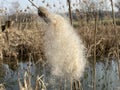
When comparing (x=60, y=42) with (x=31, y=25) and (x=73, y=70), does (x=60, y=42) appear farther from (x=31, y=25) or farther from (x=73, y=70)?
(x=31, y=25)

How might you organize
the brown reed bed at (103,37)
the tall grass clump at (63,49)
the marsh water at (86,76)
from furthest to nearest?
1. the brown reed bed at (103,37)
2. the marsh water at (86,76)
3. the tall grass clump at (63,49)

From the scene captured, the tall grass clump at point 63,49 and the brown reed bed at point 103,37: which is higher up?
the tall grass clump at point 63,49

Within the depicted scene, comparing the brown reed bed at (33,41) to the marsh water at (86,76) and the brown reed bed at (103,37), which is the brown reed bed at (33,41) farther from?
the marsh water at (86,76)

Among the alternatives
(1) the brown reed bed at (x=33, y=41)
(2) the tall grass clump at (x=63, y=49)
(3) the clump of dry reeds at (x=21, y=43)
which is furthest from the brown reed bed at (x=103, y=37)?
(2) the tall grass clump at (x=63, y=49)

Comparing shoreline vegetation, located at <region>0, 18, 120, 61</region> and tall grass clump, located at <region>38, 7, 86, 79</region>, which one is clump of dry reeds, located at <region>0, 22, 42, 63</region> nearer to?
shoreline vegetation, located at <region>0, 18, 120, 61</region>

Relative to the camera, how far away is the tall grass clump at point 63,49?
4.30 ft

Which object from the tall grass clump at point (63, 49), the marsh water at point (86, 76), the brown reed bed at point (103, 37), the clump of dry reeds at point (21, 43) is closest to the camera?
the tall grass clump at point (63, 49)

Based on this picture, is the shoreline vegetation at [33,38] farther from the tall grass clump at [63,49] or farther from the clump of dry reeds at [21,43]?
the tall grass clump at [63,49]

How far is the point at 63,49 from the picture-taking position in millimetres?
1385

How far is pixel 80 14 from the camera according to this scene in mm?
6949

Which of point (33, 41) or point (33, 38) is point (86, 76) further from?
point (33, 38)

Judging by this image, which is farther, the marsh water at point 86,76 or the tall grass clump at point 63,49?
the marsh water at point 86,76

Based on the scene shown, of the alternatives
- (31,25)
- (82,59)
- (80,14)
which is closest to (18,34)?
(31,25)

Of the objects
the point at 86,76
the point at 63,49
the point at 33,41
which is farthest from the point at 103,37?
the point at 63,49
